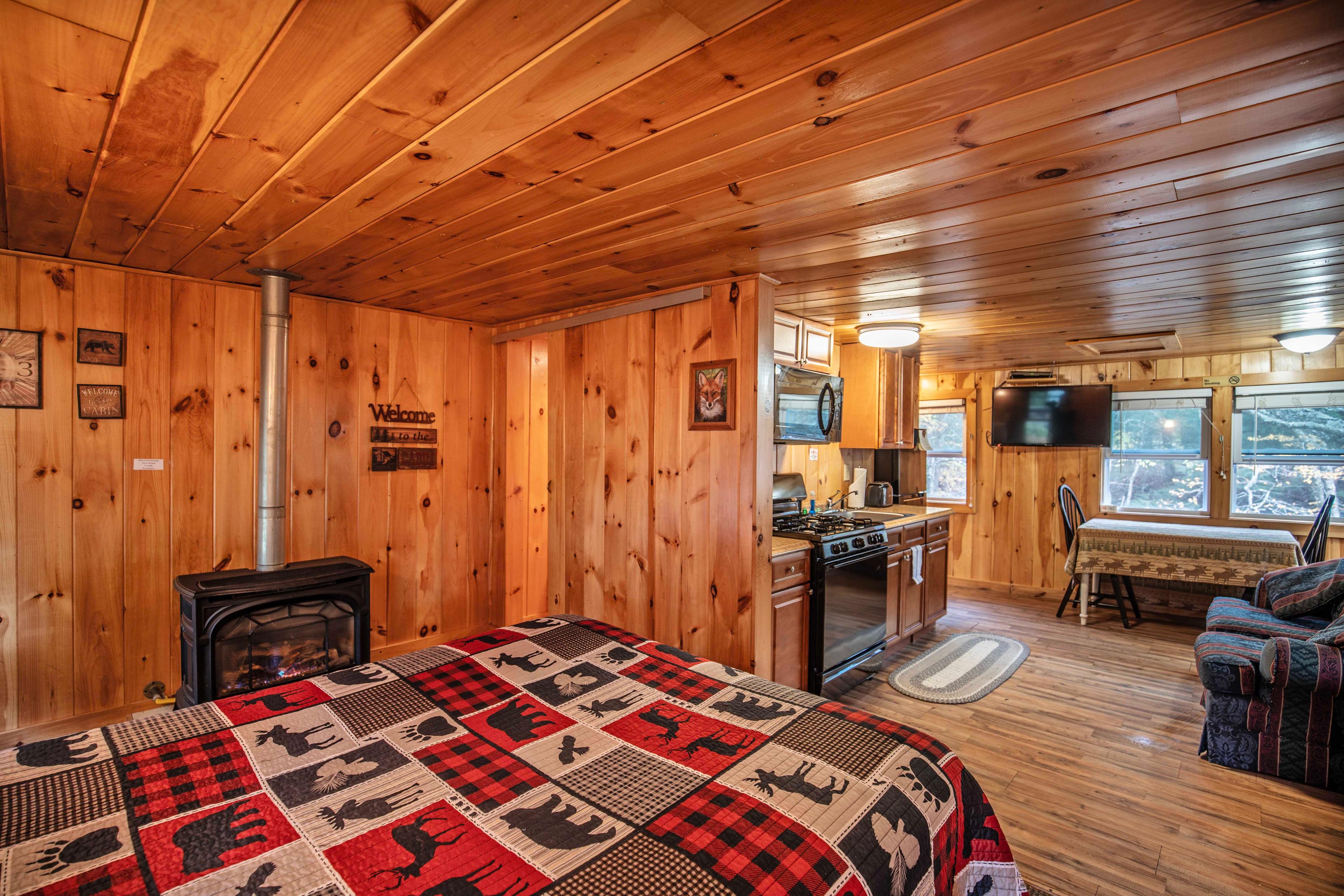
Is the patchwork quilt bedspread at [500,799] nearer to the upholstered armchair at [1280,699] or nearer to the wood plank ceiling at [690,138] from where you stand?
the wood plank ceiling at [690,138]

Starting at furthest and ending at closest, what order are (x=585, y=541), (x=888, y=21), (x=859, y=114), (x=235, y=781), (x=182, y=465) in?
(x=585, y=541) < (x=182, y=465) < (x=859, y=114) < (x=235, y=781) < (x=888, y=21)

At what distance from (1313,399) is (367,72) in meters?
6.72

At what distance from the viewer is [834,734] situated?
1476mm

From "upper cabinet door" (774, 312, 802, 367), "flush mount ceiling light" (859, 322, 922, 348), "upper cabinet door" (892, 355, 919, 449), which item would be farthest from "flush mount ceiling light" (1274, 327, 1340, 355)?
"upper cabinet door" (892, 355, 919, 449)

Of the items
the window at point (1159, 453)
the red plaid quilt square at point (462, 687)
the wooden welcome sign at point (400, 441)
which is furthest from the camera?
the window at point (1159, 453)

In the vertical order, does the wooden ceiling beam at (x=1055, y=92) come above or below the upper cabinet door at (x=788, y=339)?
above

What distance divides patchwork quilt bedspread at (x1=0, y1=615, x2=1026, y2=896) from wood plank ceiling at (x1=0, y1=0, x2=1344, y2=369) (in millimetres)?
1485

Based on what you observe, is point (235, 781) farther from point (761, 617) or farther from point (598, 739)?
point (761, 617)

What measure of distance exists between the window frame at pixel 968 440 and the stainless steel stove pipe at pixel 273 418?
218 inches

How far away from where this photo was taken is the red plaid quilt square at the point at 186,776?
1166 millimetres

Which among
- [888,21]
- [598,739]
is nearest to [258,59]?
[888,21]

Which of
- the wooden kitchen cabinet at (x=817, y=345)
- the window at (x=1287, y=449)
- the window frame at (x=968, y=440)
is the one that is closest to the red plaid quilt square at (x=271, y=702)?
the wooden kitchen cabinet at (x=817, y=345)

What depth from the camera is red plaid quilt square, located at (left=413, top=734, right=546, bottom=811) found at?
1.23 m

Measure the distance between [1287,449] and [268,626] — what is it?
722 cm
